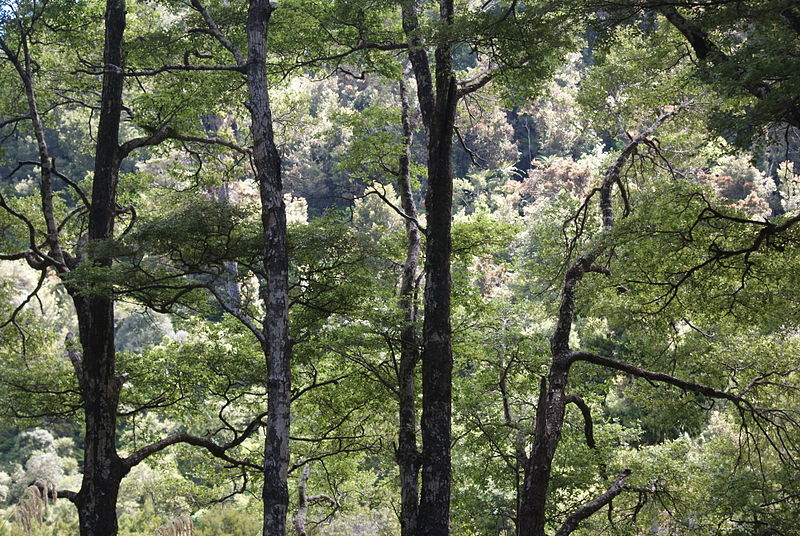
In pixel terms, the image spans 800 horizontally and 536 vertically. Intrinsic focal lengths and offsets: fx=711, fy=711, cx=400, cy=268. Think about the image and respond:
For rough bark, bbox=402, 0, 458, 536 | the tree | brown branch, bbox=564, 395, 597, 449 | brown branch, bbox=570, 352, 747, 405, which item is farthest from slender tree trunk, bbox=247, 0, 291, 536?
brown branch, bbox=570, 352, 747, 405

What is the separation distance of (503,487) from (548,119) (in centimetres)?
3035

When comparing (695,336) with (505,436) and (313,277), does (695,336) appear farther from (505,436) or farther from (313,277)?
(313,277)

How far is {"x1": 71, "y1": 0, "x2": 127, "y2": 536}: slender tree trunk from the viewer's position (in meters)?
7.34

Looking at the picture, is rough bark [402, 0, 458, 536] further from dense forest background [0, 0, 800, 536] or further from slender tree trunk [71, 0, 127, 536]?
slender tree trunk [71, 0, 127, 536]

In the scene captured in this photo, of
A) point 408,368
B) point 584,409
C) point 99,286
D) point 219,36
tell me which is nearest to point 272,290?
point 99,286

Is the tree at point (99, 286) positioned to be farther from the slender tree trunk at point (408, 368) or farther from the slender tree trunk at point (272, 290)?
the slender tree trunk at point (408, 368)

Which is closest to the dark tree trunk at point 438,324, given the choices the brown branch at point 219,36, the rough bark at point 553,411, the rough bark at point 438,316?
the rough bark at point 438,316

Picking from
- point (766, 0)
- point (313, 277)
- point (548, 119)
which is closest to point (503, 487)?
point (313, 277)

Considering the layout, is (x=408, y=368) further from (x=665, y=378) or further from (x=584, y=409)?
(x=665, y=378)

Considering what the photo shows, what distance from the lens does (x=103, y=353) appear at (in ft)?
25.1

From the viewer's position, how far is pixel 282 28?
8.98m

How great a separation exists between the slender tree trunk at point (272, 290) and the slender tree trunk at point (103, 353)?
141 centimetres

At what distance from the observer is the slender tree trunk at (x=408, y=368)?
8.24m

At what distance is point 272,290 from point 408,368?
2444mm
